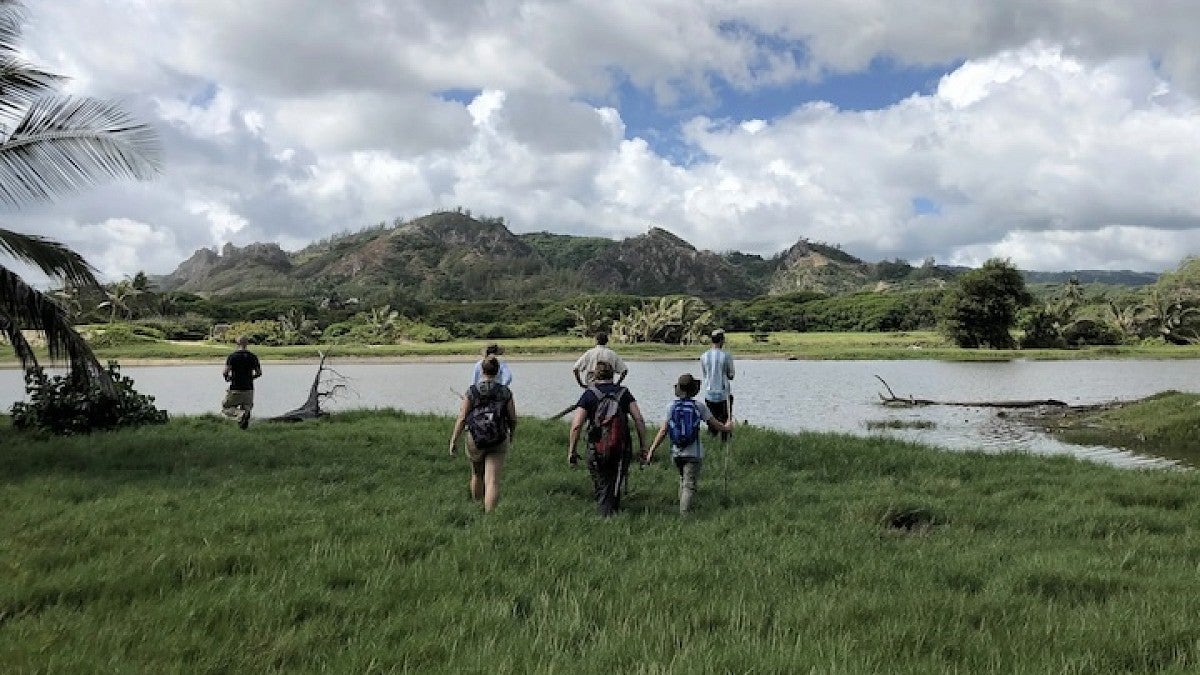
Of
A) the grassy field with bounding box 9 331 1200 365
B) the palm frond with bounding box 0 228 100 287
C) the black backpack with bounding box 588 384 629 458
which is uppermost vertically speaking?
the palm frond with bounding box 0 228 100 287

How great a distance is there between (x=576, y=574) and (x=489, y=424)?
10.4 feet

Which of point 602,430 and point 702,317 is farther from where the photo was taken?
point 702,317

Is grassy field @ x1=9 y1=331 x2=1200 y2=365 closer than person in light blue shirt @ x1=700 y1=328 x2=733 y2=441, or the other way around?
person in light blue shirt @ x1=700 y1=328 x2=733 y2=441

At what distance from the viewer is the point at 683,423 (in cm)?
952

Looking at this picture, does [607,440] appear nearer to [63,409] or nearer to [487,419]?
[487,419]

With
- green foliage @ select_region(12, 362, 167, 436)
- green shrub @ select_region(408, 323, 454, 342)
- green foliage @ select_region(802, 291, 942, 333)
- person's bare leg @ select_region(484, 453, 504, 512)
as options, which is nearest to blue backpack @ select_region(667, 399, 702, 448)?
person's bare leg @ select_region(484, 453, 504, 512)

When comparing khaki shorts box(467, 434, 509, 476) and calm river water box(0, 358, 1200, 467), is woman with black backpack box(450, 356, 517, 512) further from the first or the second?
calm river water box(0, 358, 1200, 467)

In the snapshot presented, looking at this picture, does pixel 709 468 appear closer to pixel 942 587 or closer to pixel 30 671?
pixel 942 587

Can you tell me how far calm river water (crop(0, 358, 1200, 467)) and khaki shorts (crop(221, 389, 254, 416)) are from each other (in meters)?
6.96

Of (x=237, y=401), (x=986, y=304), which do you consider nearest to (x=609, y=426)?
(x=237, y=401)

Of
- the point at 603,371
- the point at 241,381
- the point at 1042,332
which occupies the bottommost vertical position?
the point at 241,381

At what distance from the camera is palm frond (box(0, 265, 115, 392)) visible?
11062 millimetres

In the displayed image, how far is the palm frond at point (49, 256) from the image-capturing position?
11.5 metres

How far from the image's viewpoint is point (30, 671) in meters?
4.18
